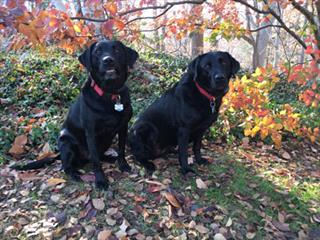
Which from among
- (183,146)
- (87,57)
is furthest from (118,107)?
(183,146)

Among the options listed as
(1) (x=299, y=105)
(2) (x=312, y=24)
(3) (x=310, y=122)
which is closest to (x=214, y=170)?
(2) (x=312, y=24)

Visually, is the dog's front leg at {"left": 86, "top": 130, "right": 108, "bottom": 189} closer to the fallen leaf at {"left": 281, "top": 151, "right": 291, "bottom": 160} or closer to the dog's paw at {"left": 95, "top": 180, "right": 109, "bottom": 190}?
the dog's paw at {"left": 95, "top": 180, "right": 109, "bottom": 190}

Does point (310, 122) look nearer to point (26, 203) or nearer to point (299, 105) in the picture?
point (299, 105)

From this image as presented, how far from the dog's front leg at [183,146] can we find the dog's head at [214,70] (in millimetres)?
551

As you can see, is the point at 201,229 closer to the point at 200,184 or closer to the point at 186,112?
the point at 200,184

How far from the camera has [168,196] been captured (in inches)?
150

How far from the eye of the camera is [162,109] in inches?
178

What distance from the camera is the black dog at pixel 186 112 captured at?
3.95 meters

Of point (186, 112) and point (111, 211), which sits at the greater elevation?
point (186, 112)

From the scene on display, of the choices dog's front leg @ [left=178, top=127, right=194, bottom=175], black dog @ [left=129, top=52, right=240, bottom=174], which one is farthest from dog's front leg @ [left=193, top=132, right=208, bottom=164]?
→ dog's front leg @ [left=178, top=127, right=194, bottom=175]

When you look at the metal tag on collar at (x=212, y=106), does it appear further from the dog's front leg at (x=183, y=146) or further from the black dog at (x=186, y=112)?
the dog's front leg at (x=183, y=146)

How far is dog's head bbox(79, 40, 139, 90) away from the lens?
3678 millimetres

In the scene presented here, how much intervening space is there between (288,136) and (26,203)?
4155mm

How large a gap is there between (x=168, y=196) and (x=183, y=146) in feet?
2.14
